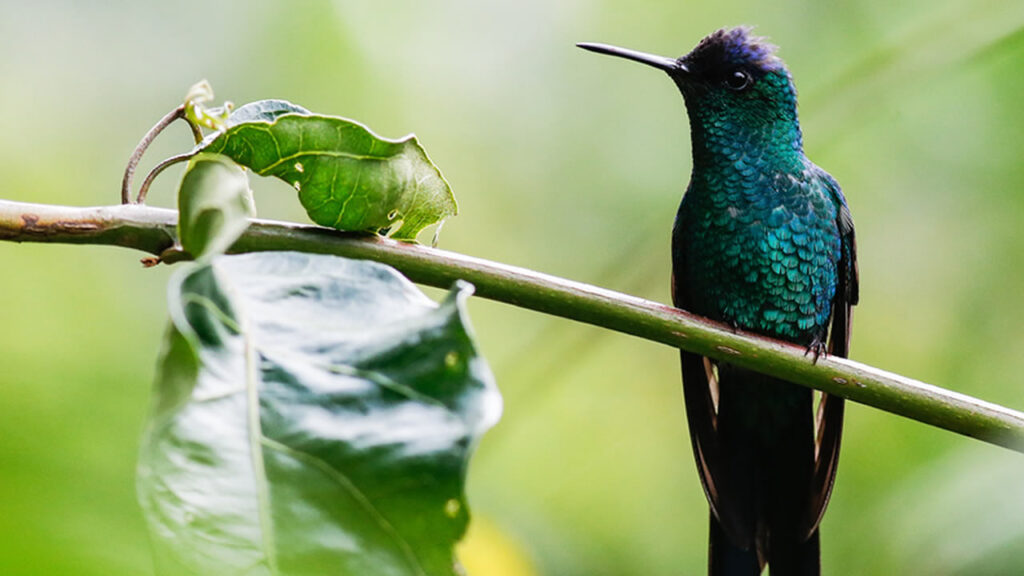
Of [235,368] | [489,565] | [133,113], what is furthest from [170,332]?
[133,113]

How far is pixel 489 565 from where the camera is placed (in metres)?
2.76

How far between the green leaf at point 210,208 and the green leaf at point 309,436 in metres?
0.03

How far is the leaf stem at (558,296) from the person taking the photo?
3.63 feet

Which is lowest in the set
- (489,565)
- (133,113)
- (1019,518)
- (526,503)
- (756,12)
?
(526,503)

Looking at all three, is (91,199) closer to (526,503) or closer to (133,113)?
(133,113)

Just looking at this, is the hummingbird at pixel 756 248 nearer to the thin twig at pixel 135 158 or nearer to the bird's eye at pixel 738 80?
the bird's eye at pixel 738 80

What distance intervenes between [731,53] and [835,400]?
3.32ft

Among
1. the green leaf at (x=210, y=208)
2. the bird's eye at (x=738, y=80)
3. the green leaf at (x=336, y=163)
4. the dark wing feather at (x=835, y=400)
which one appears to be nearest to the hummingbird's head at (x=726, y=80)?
the bird's eye at (x=738, y=80)

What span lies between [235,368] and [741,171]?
7.05ft

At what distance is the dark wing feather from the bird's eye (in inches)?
16.7

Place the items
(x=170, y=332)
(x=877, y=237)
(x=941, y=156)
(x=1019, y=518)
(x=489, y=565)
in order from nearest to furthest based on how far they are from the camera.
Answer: (x=170, y=332) < (x=1019, y=518) < (x=489, y=565) < (x=941, y=156) < (x=877, y=237)

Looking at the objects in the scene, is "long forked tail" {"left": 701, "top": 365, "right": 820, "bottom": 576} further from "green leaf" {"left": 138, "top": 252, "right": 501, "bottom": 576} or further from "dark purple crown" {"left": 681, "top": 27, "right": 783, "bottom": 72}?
"green leaf" {"left": 138, "top": 252, "right": 501, "bottom": 576}

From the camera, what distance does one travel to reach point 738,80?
283 centimetres

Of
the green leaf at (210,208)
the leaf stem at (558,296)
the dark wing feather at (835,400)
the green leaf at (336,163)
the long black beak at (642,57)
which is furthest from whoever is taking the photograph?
the dark wing feather at (835,400)
